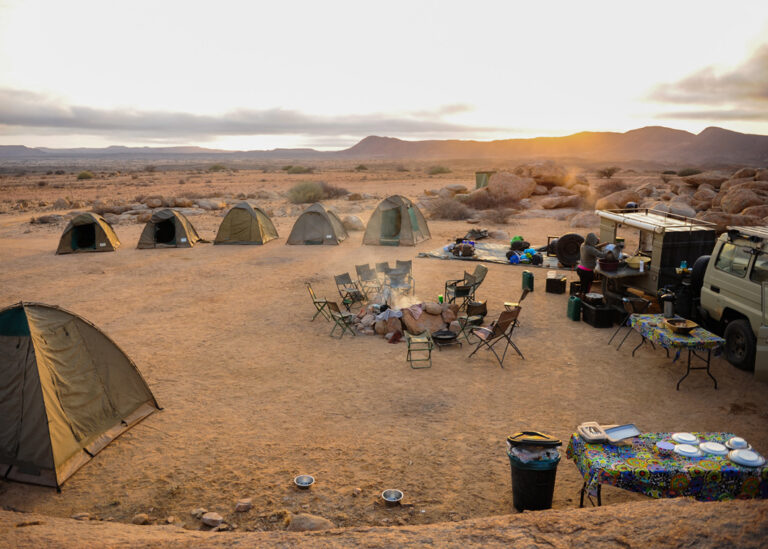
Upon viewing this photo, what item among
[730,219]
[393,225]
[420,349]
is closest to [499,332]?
[420,349]

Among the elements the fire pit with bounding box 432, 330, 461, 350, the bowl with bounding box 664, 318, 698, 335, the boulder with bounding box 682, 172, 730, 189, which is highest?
the boulder with bounding box 682, 172, 730, 189

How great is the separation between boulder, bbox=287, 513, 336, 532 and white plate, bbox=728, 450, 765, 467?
Answer: 426cm

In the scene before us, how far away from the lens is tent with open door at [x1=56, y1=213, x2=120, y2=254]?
878 inches

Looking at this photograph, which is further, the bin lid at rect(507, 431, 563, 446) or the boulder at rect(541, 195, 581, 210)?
the boulder at rect(541, 195, 581, 210)

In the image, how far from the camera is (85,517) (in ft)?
19.7

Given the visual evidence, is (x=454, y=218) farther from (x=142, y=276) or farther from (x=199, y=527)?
(x=199, y=527)

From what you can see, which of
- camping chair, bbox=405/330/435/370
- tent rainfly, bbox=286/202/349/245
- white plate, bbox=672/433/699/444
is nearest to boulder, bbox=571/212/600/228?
tent rainfly, bbox=286/202/349/245

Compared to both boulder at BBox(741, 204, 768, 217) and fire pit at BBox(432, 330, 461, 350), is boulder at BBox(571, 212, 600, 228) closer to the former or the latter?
boulder at BBox(741, 204, 768, 217)

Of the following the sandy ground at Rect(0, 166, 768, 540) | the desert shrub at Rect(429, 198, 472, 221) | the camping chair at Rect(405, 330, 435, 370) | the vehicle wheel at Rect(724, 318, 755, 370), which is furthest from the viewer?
the desert shrub at Rect(429, 198, 472, 221)

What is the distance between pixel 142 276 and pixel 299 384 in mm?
11351

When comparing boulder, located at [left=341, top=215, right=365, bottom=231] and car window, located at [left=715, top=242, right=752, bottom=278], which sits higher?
car window, located at [left=715, top=242, right=752, bottom=278]

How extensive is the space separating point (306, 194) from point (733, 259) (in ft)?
110

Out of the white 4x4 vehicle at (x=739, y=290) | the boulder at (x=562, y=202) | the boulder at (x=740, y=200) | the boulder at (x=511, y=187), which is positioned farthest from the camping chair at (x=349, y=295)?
the boulder at (x=740, y=200)

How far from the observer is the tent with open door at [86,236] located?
878 inches
